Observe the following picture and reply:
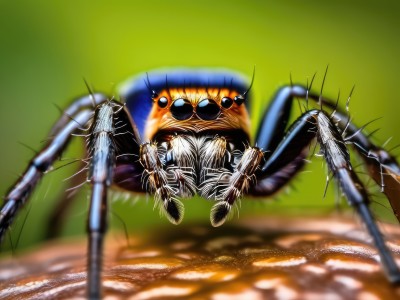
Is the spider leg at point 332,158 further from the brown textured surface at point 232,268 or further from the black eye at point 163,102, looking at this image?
the black eye at point 163,102

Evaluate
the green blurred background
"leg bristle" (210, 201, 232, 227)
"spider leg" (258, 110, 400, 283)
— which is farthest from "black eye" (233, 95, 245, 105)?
the green blurred background

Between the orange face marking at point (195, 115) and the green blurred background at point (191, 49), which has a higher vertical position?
the green blurred background at point (191, 49)

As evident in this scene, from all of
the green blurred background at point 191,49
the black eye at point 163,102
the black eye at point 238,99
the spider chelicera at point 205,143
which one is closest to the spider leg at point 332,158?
the spider chelicera at point 205,143

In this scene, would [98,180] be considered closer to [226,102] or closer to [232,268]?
[232,268]

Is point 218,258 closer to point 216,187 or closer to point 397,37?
point 216,187

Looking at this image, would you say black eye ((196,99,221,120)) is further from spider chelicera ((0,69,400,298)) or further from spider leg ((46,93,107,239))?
spider leg ((46,93,107,239))

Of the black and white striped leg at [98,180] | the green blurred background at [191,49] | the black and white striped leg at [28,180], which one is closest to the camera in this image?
the black and white striped leg at [98,180]
